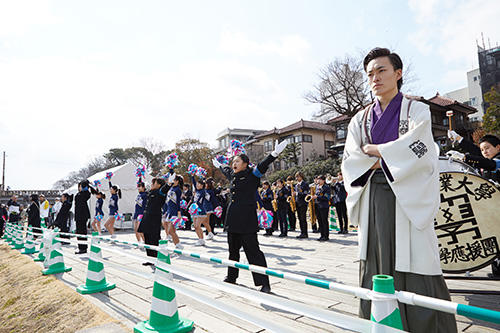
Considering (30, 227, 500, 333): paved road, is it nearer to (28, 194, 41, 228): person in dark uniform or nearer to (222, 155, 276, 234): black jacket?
(222, 155, 276, 234): black jacket

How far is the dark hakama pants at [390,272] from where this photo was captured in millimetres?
1820

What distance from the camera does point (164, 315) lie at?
300cm

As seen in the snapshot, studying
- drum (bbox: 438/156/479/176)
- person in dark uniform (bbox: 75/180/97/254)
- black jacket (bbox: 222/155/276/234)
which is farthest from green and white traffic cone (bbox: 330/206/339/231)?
drum (bbox: 438/156/479/176)

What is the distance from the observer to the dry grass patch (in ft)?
12.7

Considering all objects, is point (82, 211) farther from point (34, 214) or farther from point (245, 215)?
point (245, 215)

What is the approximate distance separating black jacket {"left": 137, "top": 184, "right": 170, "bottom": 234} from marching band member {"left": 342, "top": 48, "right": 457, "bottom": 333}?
5.17m

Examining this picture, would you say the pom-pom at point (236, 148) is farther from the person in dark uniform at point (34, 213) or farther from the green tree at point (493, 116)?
the green tree at point (493, 116)

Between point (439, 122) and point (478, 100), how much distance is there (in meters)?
13.0

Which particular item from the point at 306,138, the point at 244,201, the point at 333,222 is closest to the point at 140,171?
the point at 244,201

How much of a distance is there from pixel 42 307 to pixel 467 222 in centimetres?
601

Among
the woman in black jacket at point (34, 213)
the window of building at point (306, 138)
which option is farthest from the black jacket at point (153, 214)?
the window of building at point (306, 138)

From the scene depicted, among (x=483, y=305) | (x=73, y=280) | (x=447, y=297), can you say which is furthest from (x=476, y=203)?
(x=73, y=280)

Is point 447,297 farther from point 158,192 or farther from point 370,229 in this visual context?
point 158,192

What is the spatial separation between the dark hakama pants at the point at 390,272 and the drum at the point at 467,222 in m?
1.50
